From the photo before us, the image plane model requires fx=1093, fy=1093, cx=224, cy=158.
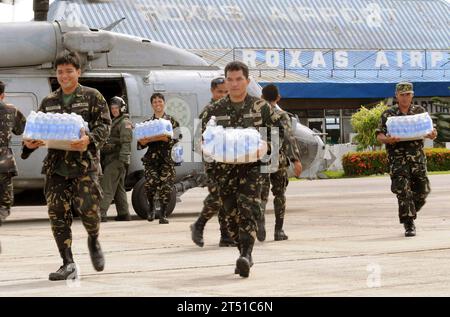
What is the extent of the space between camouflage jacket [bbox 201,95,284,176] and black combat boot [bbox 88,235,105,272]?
1.20m

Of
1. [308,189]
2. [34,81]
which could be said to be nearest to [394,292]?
[34,81]

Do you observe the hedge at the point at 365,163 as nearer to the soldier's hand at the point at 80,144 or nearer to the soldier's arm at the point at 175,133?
the soldier's arm at the point at 175,133

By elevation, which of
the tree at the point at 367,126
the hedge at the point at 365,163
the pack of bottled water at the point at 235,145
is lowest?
the hedge at the point at 365,163

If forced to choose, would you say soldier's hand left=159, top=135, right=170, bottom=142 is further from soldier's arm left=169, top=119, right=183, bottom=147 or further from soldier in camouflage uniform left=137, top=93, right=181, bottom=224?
soldier's arm left=169, top=119, right=183, bottom=147

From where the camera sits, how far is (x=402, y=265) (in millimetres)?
9367

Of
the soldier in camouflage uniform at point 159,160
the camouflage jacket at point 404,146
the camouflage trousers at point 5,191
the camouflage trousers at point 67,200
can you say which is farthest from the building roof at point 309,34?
the camouflage trousers at point 67,200

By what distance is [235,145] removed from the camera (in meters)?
8.81

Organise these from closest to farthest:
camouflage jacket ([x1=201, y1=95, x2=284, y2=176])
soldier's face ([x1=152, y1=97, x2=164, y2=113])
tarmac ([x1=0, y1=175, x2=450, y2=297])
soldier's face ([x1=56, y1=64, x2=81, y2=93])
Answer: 1. tarmac ([x1=0, y1=175, x2=450, y2=297])
2. camouflage jacket ([x1=201, y1=95, x2=284, y2=176])
3. soldier's face ([x1=56, y1=64, x2=81, y2=93])
4. soldier's face ([x1=152, y1=97, x2=164, y2=113])

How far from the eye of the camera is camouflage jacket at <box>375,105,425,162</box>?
1254 centimetres

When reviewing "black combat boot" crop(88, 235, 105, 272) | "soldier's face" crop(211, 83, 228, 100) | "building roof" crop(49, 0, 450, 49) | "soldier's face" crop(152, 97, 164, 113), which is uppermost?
"building roof" crop(49, 0, 450, 49)

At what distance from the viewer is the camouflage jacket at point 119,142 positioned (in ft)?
52.8

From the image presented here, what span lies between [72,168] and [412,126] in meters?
4.74

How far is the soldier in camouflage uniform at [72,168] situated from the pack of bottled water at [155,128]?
6.07 meters

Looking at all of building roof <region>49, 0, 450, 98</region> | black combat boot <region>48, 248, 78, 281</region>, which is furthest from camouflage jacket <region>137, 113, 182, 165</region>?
building roof <region>49, 0, 450, 98</region>
